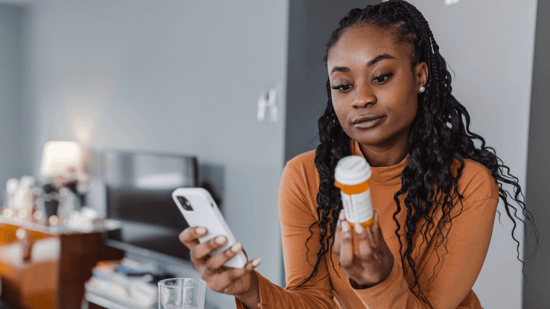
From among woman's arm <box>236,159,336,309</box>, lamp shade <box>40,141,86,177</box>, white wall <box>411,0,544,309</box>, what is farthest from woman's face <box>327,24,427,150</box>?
lamp shade <box>40,141,86,177</box>

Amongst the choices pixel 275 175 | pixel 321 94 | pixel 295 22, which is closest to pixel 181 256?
pixel 275 175

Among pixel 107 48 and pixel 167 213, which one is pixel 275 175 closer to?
pixel 167 213

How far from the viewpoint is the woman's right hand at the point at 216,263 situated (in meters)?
0.66

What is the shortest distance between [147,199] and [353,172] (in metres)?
1.97

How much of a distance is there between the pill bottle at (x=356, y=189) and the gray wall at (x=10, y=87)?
4223 mm

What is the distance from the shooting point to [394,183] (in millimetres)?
955

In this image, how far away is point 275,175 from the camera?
1.88 m

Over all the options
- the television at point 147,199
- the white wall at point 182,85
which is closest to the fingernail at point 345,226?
the white wall at point 182,85

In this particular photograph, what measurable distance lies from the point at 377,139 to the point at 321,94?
107 centimetres

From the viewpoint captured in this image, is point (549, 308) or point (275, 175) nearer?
point (549, 308)

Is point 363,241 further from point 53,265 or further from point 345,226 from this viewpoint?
point 53,265

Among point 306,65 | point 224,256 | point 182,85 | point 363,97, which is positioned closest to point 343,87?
point 363,97

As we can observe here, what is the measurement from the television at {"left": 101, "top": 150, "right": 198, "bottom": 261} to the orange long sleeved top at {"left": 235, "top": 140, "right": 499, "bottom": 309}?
1.16 metres

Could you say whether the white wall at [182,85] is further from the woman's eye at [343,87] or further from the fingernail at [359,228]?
the fingernail at [359,228]
